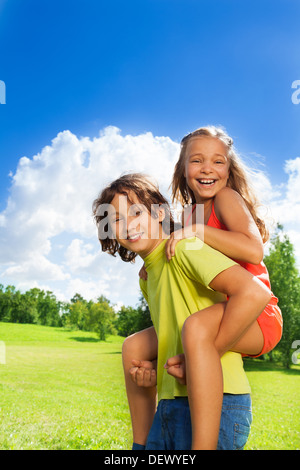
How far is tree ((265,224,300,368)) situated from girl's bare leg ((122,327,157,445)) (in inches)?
929

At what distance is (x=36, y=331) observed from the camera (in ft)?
141

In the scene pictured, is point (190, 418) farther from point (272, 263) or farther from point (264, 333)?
point (272, 263)

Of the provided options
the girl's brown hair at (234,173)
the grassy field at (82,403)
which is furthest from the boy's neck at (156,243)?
the grassy field at (82,403)

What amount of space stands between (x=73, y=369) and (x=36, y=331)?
20.4 metres

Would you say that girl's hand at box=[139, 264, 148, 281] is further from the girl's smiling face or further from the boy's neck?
the girl's smiling face

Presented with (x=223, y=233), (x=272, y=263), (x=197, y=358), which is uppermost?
(x=272, y=263)

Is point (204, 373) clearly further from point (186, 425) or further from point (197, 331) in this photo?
point (186, 425)

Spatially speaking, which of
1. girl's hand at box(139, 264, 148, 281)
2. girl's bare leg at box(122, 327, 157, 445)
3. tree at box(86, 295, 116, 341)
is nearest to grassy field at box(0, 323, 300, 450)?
girl's bare leg at box(122, 327, 157, 445)

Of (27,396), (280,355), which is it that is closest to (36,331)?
(280,355)

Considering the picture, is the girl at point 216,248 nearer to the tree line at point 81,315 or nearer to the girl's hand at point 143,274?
the girl's hand at point 143,274

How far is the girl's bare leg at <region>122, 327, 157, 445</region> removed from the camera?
6.64 feet

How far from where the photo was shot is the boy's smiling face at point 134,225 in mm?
1990

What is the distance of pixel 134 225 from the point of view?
2.00 meters

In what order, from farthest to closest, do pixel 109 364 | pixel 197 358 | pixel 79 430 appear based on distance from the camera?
pixel 109 364 → pixel 79 430 → pixel 197 358
